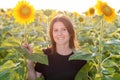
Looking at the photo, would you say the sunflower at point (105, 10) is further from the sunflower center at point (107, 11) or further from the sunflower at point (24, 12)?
the sunflower at point (24, 12)

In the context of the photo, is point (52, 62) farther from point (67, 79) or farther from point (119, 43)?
point (119, 43)

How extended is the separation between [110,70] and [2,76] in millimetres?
811

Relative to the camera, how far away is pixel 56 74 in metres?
3.63

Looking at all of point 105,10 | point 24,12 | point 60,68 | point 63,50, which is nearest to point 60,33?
point 63,50

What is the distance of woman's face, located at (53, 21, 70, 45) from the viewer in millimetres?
3554

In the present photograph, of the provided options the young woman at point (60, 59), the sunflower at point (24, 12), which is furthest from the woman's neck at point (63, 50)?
the sunflower at point (24, 12)

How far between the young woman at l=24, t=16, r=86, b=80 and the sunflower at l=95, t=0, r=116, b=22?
0.53 metres

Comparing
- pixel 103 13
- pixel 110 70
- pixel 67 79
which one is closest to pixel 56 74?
pixel 67 79

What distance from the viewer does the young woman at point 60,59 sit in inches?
141

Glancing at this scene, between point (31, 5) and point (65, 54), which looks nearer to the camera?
point (31, 5)

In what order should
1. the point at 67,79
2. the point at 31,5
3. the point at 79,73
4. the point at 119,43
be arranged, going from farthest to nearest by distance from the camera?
the point at 67,79 → the point at 79,73 → the point at 31,5 → the point at 119,43

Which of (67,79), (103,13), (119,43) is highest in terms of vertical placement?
(103,13)

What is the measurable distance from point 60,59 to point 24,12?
616 mm

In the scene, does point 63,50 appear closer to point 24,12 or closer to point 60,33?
point 60,33
